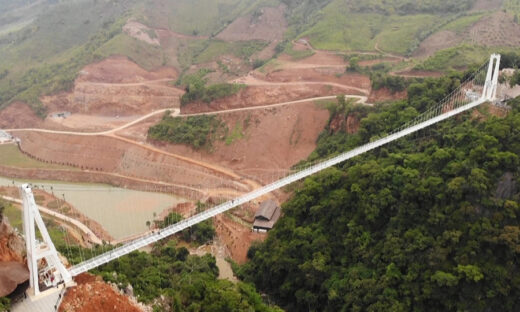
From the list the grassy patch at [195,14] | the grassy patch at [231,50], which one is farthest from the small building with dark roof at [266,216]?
the grassy patch at [195,14]

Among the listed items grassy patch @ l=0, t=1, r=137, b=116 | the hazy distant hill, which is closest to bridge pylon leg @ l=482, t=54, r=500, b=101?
the hazy distant hill

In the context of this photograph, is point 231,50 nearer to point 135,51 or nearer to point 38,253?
point 135,51

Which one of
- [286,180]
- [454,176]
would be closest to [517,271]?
[454,176]

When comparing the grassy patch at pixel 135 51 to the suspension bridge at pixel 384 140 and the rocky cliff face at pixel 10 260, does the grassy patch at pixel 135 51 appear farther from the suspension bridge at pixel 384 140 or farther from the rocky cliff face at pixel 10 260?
the rocky cliff face at pixel 10 260

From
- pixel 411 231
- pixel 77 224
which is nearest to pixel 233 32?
pixel 77 224

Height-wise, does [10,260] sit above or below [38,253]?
below
